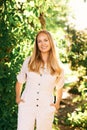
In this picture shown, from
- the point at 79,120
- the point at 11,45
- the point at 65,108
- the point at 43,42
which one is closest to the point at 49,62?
the point at 43,42

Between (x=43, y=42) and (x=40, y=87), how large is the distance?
22.6 inches

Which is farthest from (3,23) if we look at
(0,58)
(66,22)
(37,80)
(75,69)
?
(66,22)

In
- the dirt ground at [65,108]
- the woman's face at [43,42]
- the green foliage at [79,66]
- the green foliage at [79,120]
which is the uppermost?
the woman's face at [43,42]

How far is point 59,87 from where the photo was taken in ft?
14.8

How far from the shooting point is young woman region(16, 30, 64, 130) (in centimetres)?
435

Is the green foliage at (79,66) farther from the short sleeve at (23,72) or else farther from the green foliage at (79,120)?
the short sleeve at (23,72)

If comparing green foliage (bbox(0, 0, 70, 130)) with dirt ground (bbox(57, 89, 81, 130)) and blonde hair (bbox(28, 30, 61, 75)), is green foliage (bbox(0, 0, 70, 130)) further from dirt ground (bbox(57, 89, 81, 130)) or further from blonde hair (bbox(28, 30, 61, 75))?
dirt ground (bbox(57, 89, 81, 130))

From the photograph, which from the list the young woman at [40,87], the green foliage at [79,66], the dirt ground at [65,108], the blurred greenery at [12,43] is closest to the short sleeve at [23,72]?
the young woman at [40,87]

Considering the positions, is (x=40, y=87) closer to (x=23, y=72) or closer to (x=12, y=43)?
(x=23, y=72)

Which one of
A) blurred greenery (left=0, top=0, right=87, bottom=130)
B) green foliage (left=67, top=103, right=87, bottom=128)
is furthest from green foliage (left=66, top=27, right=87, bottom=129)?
blurred greenery (left=0, top=0, right=87, bottom=130)

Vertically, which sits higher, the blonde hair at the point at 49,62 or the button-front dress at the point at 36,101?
the blonde hair at the point at 49,62

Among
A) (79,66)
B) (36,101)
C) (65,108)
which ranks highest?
(36,101)

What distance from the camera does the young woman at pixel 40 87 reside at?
171 inches

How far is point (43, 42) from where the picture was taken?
4363 millimetres
